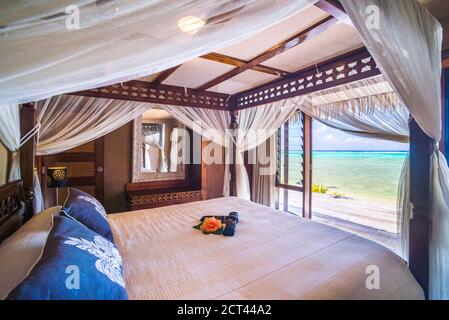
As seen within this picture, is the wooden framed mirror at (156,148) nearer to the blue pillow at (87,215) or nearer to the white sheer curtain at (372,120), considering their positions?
the blue pillow at (87,215)

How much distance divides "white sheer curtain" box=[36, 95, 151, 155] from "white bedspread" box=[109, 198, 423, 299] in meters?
1.35

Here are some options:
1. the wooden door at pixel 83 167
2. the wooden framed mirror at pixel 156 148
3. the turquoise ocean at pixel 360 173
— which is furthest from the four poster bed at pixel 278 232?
the turquoise ocean at pixel 360 173

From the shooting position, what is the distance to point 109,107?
2844mm

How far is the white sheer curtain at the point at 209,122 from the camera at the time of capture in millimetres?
3372

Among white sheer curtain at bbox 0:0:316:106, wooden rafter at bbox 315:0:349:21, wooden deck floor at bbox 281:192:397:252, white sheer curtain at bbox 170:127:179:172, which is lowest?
wooden deck floor at bbox 281:192:397:252

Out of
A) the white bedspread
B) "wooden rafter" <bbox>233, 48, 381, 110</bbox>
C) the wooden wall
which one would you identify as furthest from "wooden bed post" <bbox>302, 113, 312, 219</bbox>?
the wooden wall

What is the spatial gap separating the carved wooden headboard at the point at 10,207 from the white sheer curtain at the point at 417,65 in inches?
91.0

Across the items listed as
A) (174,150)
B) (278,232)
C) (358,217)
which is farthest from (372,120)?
(174,150)

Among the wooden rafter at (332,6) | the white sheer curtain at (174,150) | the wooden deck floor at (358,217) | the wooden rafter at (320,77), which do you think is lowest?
the wooden deck floor at (358,217)

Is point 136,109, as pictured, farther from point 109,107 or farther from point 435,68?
point 435,68

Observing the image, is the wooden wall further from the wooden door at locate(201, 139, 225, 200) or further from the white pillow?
the white pillow

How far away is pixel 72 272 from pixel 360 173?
34.4 ft

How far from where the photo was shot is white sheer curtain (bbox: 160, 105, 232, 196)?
11.1 feet
